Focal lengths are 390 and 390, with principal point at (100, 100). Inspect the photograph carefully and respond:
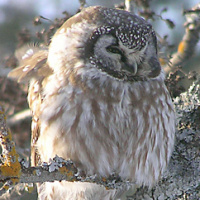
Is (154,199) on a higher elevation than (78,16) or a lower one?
lower

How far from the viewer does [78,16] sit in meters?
3.61

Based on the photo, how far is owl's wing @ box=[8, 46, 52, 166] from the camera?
3.67 metres

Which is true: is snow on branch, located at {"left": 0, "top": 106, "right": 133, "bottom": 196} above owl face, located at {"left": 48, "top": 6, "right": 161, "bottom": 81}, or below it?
below

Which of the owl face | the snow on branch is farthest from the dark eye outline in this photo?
the snow on branch

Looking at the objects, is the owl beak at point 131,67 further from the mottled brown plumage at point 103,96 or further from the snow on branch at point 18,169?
the snow on branch at point 18,169

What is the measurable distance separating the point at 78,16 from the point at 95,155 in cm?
128

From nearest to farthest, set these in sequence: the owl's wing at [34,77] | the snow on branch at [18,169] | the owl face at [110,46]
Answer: the snow on branch at [18,169], the owl face at [110,46], the owl's wing at [34,77]

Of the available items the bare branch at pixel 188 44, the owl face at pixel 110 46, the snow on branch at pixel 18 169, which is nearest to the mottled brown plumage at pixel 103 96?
the owl face at pixel 110 46

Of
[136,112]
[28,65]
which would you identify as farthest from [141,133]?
[28,65]

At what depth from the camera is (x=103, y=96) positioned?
3422mm

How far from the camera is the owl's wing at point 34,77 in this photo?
12.0 feet

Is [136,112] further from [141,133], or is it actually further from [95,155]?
[95,155]

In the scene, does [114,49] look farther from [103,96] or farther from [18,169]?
[18,169]

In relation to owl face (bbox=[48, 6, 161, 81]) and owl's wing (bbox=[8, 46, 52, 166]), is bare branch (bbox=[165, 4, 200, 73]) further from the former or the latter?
owl's wing (bbox=[8, 46, 52, 166])
